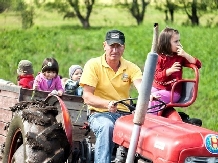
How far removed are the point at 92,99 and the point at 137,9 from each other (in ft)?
118

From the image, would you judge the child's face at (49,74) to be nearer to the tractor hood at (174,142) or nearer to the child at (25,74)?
the child at (25,74)

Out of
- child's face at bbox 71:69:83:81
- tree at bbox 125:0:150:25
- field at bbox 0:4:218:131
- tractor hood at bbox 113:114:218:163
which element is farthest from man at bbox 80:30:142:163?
tree at bbox 125:0:150:25

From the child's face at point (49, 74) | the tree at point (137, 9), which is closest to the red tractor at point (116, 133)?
the child's face at point (49, 74)

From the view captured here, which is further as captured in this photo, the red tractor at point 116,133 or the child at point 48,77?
the child at point 48,77

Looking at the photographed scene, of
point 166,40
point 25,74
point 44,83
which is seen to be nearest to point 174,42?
point 166,40

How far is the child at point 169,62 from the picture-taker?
619cm

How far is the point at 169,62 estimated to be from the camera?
6.35 meters

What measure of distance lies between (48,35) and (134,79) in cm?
2247

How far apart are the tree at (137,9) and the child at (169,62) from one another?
3419 centimetres

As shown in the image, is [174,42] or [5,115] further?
[5,115]

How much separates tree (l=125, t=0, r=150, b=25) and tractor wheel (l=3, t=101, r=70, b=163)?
3443cm

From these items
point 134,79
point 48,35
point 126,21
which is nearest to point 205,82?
point 134,79

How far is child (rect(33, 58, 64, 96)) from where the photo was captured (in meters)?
7.87

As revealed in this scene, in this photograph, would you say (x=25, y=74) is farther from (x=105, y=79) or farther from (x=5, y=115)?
(x=105, y=79)
